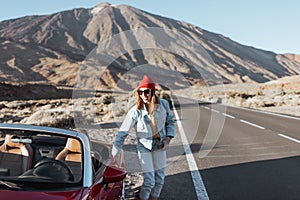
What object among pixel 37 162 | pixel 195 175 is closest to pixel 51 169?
pixel 37 162

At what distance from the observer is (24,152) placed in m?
4.27

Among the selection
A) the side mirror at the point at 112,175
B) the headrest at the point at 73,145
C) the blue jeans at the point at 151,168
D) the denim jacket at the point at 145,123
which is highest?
the denim jacket at the point at 145,123

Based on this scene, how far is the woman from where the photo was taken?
15.8 feet

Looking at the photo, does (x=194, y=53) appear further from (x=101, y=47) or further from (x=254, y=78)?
(x=101, y=47)

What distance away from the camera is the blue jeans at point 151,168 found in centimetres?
491

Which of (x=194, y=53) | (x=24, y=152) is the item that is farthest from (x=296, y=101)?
(x=194, y=53)

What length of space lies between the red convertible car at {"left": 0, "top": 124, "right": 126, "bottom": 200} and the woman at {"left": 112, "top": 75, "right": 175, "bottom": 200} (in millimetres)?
382

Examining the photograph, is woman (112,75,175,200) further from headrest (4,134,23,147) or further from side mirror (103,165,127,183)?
headrest (4,134,23,147)

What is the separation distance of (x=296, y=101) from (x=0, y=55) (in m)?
93.7

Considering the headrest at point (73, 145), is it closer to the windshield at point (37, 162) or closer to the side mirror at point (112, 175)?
the windshield at point (37, 162)

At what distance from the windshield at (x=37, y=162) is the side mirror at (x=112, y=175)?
25 cm

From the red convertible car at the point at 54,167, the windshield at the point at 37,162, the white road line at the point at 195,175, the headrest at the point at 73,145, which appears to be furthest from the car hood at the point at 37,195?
the white road line at the point at 195,175

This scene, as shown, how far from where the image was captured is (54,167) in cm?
369

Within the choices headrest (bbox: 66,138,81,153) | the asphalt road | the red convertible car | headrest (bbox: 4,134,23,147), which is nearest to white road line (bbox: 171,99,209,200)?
the asphalt road
